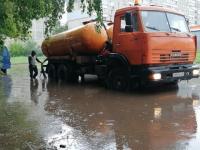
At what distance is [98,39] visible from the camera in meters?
14.0

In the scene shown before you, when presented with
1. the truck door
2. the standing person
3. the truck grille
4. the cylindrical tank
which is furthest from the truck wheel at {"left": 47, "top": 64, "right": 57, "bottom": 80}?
the truck grille

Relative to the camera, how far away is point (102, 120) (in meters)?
8.41

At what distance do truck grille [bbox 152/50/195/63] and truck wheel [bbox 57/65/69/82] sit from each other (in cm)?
575

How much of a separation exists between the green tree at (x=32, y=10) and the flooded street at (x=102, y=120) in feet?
6.46

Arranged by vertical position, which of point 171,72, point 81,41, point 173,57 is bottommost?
point 171,72

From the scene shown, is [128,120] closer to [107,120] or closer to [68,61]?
[107,120]

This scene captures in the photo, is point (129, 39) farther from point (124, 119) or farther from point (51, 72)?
point (51, 72)

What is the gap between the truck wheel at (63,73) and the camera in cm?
1638

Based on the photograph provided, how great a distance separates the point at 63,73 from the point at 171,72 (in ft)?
21.1

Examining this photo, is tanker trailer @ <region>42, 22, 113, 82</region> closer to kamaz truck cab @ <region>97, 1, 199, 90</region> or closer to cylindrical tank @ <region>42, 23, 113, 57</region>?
cylindrical tank @ <region>42, 23, 113, 57</region>

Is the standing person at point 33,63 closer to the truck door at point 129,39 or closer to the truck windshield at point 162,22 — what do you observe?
the truck door at point 129,39

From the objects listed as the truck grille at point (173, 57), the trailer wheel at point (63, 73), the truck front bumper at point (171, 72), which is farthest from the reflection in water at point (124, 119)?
the trailer wheel at point (63, 73)

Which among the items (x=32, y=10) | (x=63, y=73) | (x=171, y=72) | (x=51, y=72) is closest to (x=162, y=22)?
(x=171, y=72)

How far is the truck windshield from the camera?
37.8ft
